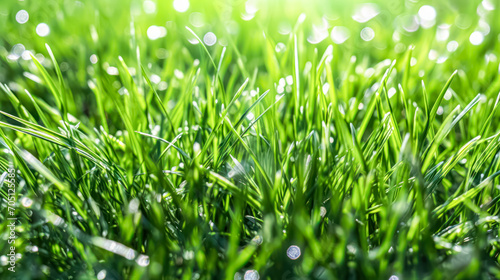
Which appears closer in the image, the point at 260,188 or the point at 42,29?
the point at 260,188

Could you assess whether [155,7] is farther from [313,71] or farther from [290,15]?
[313,71]

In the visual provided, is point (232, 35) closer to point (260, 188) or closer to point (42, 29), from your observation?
point (42, 29)

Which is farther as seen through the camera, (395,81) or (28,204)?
(395,81)

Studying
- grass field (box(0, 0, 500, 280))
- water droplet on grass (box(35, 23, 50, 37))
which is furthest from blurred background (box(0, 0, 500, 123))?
grass field (box(0, 0, 500, 280))

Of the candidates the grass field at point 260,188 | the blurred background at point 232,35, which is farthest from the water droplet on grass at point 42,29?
the grass field at point 260,188

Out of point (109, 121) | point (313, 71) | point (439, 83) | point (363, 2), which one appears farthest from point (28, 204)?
point (363, 2)

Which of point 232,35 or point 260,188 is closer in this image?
point 260,188

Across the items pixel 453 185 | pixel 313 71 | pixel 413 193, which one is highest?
pixel 313 71

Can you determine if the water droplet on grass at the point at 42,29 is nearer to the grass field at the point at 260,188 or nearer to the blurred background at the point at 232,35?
the blurred background at the point at 232,35

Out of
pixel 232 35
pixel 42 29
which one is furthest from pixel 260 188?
pixel 42 29

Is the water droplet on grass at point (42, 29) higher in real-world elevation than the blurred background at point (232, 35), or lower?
higher

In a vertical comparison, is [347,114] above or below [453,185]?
above
